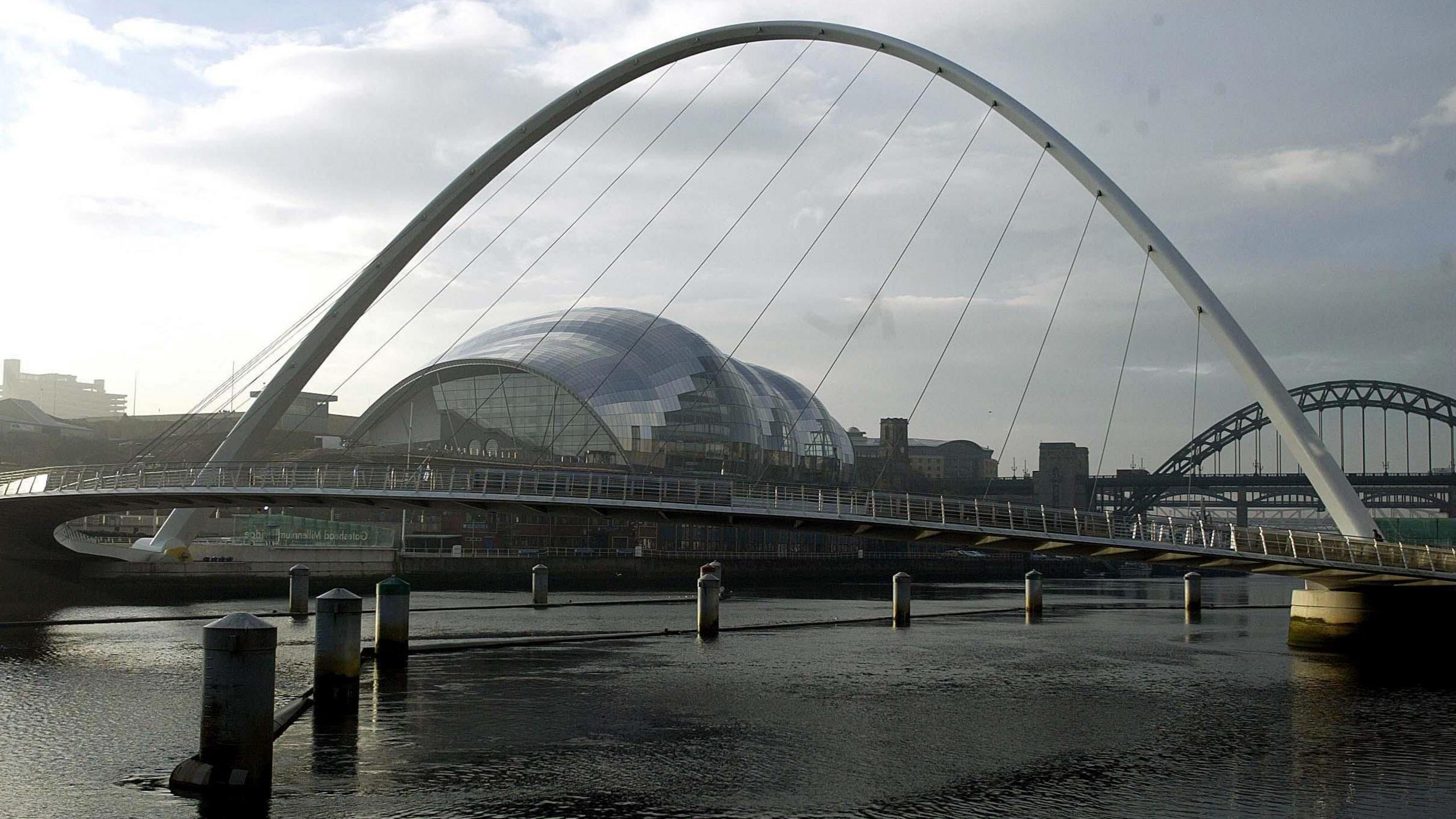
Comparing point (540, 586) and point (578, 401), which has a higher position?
point (578, 401)

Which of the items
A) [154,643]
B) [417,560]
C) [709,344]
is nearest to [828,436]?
[709,344]

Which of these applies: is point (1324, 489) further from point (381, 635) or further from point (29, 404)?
point (29, 404)

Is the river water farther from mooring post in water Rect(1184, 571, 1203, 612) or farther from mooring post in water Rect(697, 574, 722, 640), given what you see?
mooring post in water Rect(1184, 571, 1203, 612)

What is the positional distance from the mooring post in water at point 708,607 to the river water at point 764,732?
94 cm

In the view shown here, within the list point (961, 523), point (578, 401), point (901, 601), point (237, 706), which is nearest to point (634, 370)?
point (578, 401)

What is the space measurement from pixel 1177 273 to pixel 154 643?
103 feet

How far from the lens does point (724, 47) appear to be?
51.8 metres

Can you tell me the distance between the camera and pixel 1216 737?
825 inches

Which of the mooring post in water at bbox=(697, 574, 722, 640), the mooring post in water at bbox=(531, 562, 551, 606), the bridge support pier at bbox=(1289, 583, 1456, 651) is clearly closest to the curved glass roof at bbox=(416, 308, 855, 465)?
the mooring post in water at bbox=(531, 562, 551, 606)

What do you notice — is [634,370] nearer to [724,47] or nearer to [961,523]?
[724,47]

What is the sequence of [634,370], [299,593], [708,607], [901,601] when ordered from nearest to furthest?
1. [708,607]
2. [299,593]
3. [901,601]
4. [634,370]

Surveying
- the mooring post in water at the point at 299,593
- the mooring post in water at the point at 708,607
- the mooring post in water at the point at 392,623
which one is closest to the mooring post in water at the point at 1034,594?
the mooring post in water at the point at 708,607

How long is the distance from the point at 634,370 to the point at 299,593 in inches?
2375

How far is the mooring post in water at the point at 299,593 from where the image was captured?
4159 cm
